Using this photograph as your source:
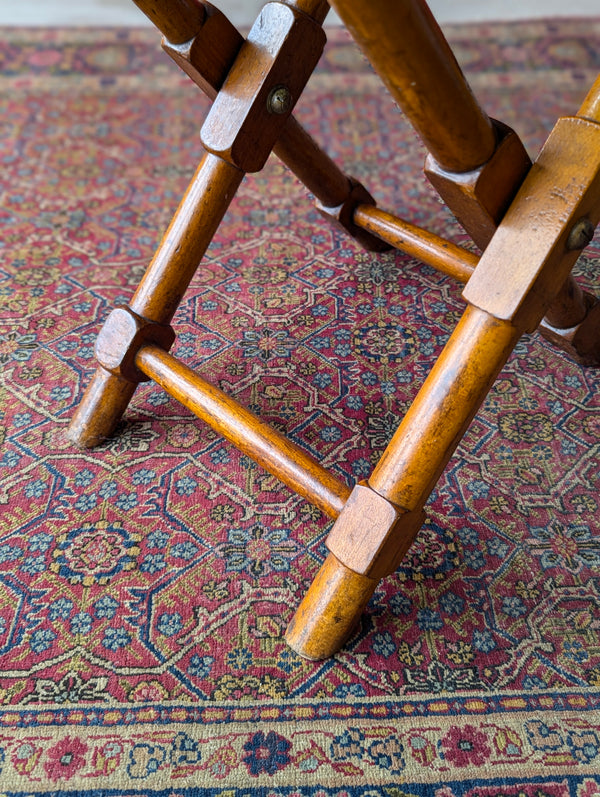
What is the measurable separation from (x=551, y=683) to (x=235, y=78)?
1.10 m

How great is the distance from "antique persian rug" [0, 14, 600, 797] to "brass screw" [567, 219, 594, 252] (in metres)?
0.52

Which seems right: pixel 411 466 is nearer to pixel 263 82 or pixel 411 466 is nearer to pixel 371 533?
pixel 371 533

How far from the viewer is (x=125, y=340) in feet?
4.54

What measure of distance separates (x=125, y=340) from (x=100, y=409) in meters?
0.16

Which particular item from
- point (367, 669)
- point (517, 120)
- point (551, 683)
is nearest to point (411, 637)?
point (367, 669)

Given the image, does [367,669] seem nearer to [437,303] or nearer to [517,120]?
[437,303]

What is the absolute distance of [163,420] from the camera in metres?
1.52

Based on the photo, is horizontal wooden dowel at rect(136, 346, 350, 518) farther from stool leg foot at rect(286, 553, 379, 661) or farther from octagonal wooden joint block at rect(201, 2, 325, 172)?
octagonal wooden joint block at rect(201, 2, 325, 172)

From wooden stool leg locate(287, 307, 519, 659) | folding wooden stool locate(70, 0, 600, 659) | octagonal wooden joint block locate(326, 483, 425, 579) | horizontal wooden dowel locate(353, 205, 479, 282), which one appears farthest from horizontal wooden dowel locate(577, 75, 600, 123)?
octagonal wooden joint block locate(326, 483, 425, 579)

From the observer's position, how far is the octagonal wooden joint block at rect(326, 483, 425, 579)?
1.03m

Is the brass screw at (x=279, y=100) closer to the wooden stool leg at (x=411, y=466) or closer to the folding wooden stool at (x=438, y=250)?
the folding wooden stool at (x=438, y=250)

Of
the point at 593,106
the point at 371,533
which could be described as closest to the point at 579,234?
the point at 593,106

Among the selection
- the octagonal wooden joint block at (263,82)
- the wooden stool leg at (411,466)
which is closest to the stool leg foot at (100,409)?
the octagonal wooden joint block at (263,82)

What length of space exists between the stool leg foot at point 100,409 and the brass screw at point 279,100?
0.58 meters
